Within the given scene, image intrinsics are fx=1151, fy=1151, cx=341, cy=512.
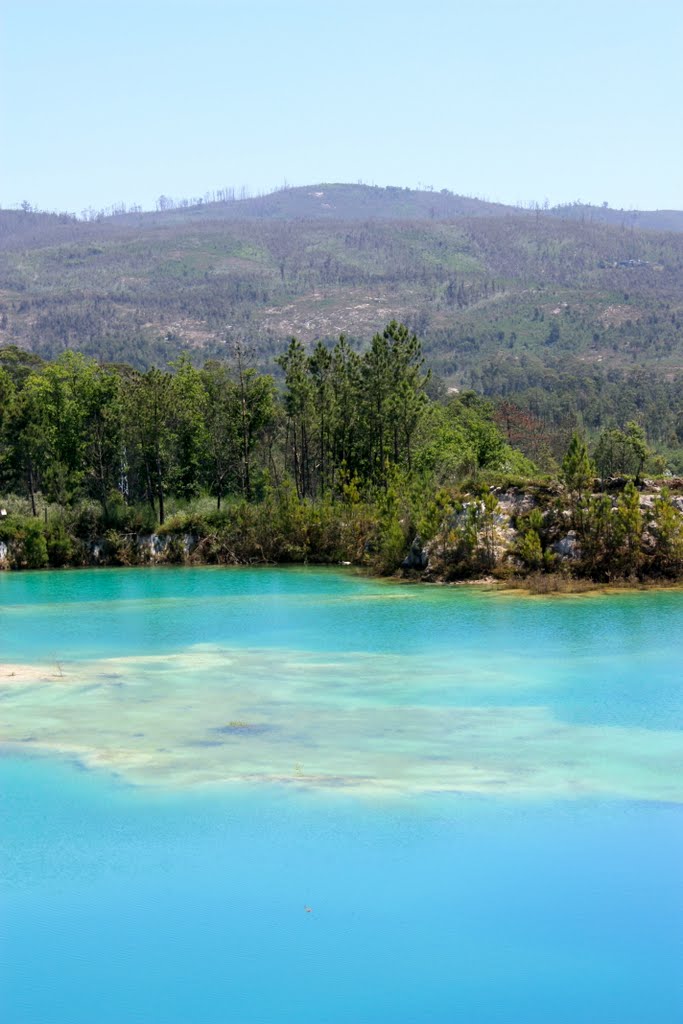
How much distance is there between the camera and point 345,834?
11.4 metres

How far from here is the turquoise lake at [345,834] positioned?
28.7 feet

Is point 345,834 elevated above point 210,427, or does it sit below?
below

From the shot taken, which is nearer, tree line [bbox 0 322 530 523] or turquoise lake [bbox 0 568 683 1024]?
turquoise lake [bbox 0 568 683 1024]

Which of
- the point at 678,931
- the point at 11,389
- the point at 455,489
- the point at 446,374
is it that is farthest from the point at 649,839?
the point at 446,374

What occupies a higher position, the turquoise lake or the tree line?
the tree line

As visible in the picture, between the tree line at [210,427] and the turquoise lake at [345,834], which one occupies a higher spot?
the tree line at [210,427]

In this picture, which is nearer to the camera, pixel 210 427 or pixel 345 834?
pixel 345 834

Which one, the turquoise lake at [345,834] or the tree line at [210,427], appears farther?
the tree line at [210,427]

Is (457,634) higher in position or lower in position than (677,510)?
lower

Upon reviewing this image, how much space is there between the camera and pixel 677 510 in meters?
28.4

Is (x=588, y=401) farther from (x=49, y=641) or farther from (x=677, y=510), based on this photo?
(x=49, y=641)

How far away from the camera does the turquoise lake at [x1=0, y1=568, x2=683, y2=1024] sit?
28.7 feet

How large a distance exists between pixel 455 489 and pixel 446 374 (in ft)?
401

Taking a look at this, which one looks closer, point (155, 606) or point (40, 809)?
point (40, 809)
